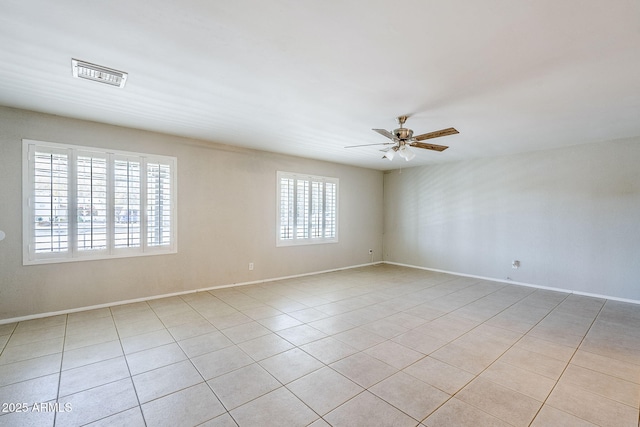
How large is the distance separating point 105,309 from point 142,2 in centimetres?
389

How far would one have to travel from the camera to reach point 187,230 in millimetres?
4656

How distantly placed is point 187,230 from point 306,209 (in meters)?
2.49

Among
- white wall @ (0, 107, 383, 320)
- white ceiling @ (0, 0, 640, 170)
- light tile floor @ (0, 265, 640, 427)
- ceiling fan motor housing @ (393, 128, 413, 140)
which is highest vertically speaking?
white ceiling @ (0, 0, 640, 170)

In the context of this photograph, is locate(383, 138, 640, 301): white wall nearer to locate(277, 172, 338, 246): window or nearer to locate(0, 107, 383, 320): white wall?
locate(0, 107, 383, 320): white wall

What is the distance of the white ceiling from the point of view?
175 cm

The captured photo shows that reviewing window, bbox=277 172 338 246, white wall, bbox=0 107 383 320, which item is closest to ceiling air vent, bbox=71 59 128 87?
white wall, bbox=0 107 383 320

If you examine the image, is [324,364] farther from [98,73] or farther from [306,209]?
[306,209]

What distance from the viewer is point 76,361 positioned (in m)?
2.58

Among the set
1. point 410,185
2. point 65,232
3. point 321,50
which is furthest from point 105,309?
point 410,185

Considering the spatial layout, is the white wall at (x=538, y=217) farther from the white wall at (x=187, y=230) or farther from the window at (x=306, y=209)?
the window at (x=306, y=209)

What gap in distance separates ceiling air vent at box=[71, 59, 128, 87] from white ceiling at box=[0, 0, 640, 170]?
7cm

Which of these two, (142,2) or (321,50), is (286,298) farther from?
(142,2)

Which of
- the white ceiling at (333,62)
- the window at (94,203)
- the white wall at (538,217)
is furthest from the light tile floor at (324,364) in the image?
the white ceiling at (333,62)

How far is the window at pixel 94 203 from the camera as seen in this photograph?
3.53 m
